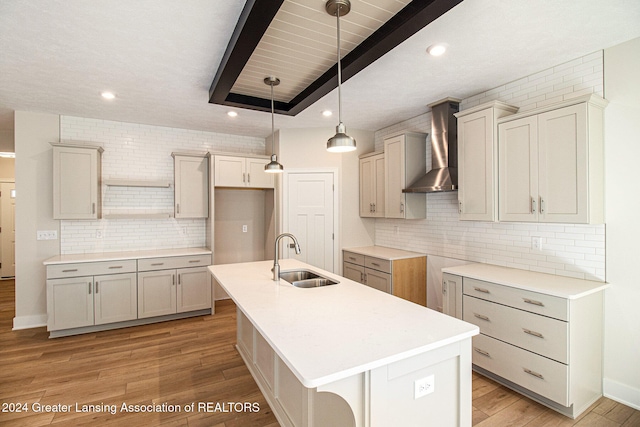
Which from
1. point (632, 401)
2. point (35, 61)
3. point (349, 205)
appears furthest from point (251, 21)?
point (632, 401)

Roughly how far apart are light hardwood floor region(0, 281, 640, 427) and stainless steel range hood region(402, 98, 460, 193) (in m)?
1.96

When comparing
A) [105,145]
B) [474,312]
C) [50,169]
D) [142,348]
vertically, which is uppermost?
[105,145]

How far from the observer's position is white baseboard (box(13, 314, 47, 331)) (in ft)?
13.2

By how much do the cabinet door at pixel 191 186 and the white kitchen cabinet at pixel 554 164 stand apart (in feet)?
12.5

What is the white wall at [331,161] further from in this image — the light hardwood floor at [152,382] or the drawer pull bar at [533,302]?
the drawer pull bar at [533,302]

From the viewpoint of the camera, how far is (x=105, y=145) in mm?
4414

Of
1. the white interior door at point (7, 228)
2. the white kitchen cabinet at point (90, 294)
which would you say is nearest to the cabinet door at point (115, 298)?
the white kitchen cabinet at point (90, 294)

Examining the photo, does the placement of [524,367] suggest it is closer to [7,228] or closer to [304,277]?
[304,277]

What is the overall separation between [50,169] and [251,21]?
3.87 metres

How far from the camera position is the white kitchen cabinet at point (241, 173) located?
15.2ft

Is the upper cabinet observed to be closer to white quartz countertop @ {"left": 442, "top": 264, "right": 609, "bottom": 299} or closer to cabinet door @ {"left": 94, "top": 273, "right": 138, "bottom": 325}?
cabinet door @ {"left": 94, "top": 273, "right": 138, "bottom": 325}

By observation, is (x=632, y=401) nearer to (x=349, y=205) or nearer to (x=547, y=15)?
(x=547, y=15)

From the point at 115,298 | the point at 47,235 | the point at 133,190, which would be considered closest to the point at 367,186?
the point at 133,190

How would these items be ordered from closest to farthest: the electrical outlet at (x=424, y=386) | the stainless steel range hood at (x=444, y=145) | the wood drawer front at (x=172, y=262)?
the electrical outlet at (x=424, y=386) < the stainless steel range hood at (x=444, y=145) < the wood drawer front at (x=172, y=262)
